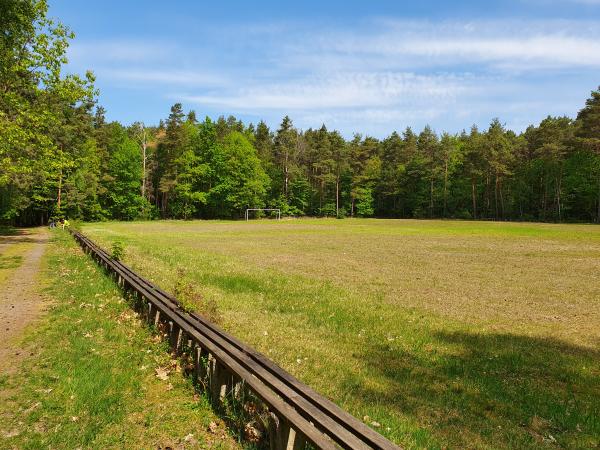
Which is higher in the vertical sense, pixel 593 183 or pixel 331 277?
pixel 593 183

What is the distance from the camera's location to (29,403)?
5289 mm

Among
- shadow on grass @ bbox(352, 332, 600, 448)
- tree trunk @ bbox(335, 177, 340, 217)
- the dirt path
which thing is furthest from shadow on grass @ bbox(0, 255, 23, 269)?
tree trunk @ bbox(335, 177, 340, 217)

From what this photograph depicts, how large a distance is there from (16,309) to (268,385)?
859cm

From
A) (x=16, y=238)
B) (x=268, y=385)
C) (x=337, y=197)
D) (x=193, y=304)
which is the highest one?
(x=337, y=197)

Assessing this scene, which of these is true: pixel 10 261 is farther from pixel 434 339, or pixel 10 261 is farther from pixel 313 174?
pixel 313 174

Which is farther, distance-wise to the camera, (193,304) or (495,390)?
(193,304)

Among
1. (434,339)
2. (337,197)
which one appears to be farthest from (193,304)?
(337,197)

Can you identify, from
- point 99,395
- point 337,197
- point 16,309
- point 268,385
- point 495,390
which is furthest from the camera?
point 337,197

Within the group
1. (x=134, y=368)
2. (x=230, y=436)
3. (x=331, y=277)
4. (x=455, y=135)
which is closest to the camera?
(x=230, y=436)

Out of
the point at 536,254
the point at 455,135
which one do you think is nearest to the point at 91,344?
the point at 536,254

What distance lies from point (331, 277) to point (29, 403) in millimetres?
11882

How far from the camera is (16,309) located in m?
10.2

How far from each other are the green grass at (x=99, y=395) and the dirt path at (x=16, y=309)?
10.3 inches

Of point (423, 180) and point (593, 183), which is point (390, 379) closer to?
point (593, 183)
